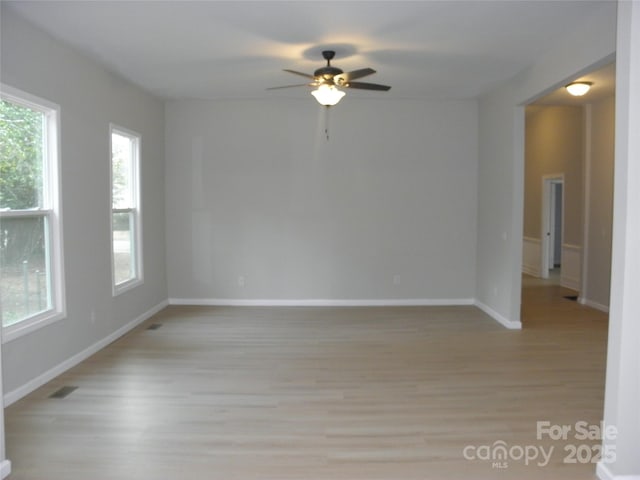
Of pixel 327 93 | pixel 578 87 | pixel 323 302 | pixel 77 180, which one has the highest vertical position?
pixel 578 87

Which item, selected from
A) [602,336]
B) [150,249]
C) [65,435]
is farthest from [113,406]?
[602,336]

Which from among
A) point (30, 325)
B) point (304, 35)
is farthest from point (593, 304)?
point (30, 325)

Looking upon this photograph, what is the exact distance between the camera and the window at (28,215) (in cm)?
358

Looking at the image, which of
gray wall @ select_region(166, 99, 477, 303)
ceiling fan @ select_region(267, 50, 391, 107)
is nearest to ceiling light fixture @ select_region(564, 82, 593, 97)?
gray wall @ select_region(166, 99, 477, 303)

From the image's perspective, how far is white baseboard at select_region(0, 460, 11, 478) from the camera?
2.55 metres

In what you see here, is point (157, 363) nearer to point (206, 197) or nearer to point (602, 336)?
point (206, 197)

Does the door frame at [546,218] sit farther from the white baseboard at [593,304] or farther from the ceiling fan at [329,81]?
the ceiling fan at [329,81]

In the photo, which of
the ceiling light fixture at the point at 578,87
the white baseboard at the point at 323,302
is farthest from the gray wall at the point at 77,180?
the ceiling light fixture at the point at 578,87

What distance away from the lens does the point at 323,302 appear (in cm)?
686

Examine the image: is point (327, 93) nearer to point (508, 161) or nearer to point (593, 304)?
point (508, 161)

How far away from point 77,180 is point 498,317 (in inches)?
188

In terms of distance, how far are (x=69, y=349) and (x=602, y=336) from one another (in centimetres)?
522

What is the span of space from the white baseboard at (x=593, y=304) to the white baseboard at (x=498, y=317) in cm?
154

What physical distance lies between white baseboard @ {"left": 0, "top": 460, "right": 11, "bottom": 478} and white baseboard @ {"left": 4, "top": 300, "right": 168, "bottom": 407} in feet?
3.29
